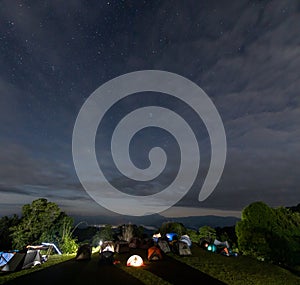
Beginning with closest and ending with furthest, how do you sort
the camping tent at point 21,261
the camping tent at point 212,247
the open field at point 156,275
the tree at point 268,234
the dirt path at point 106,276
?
the dirt path at point 106,276 → the open field at point 156,275 → the camping tent at point 21,261 → the tree at point 268,234 → the camping tent at point 212,247

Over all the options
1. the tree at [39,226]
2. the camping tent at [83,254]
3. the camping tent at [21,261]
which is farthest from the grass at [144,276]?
the tree at [39,226]

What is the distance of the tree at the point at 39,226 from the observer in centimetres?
3022

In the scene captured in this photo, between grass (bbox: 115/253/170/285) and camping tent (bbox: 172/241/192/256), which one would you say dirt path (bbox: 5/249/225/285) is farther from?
camping tent (bbox: 172/241/192/256)

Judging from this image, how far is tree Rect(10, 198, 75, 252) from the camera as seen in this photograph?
3022cm

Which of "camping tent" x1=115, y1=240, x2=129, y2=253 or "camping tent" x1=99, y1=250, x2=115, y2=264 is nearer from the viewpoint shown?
"camping tent" x1=99, y1=250, x2=115, y2=264

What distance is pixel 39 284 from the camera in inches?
431

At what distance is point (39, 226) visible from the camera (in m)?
31.6

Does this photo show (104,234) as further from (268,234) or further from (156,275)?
(156,275)

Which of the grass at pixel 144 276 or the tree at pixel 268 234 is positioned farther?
the tree at pixel 268 234

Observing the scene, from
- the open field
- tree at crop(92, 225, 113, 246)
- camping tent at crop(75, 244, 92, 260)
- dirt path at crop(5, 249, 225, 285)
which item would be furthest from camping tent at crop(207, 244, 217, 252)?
tree at crop(92, 225, 113, 246)

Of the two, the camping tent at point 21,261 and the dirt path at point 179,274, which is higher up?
the camping tent at point 21,261

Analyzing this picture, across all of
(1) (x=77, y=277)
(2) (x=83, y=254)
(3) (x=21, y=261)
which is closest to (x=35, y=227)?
(2) (x=83, y=254)

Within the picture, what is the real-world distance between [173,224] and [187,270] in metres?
33.6

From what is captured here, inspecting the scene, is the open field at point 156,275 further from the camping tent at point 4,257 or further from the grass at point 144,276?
the camping tent at point 4,257
